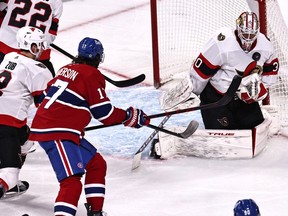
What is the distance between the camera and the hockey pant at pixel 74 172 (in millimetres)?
3641

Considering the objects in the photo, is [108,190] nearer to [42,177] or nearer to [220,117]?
[42,177]

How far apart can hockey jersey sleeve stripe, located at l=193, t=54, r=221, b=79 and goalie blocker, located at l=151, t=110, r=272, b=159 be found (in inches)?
10.9

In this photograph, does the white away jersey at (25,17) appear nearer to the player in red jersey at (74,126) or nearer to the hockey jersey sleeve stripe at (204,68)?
the hockey jersey sleeve stripe at (204,68)

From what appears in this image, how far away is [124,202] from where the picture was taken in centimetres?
410

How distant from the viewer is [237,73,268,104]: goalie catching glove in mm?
4449

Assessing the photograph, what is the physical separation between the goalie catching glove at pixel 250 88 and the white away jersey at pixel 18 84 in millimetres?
978

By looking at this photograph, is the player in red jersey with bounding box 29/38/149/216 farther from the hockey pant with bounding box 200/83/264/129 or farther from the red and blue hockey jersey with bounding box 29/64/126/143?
the hockey pant with bounding box 200/83/264/129

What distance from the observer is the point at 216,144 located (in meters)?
4.54

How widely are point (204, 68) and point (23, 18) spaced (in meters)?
0.97

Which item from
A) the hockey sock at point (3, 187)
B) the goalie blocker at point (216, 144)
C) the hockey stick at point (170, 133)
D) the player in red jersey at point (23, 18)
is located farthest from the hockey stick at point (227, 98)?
the player in red jersey at point (23, 18)

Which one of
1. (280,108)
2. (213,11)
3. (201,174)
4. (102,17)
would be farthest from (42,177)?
(102,17)

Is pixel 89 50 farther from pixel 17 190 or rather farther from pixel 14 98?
pixel 17 190

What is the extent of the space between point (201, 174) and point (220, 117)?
0.37 meters

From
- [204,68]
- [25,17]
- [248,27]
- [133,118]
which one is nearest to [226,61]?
[204,68]
